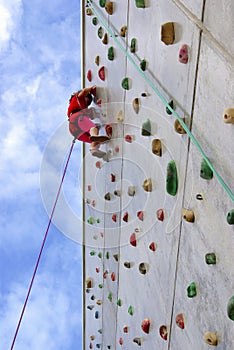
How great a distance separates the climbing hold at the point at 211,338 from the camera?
2111 millimetres

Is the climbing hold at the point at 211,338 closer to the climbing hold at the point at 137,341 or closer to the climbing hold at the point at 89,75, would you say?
the climbing hold at the point at 137,341

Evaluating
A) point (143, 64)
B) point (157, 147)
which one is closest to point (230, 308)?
point (157, 147)

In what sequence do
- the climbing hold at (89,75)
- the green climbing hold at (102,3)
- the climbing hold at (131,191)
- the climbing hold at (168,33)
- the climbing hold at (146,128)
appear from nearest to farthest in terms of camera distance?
the climbing hold at (168,33) < the climbing hold at (146,128) < the climbing hold at (131,191) < the green climbing hold at (102,3) < the climbing hold at (89,75)

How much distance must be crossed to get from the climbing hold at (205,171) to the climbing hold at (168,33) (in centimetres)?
65

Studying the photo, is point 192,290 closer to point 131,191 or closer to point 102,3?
point 131,191

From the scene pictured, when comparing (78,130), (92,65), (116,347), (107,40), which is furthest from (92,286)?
(107,40)

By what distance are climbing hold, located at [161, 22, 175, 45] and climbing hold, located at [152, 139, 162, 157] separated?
52cm

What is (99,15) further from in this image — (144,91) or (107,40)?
(144,91)

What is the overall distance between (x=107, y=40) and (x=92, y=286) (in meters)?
2.40

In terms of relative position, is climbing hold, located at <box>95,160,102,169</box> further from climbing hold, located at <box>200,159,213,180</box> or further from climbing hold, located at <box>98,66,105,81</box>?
climbing hold, located at <box>200,159,213,180</box>

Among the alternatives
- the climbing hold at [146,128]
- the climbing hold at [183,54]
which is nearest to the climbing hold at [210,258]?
the climbing hold at [183,54]

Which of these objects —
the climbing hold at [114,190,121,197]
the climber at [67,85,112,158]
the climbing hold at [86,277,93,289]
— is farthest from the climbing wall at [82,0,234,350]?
the climbing hold at [86,277,93,289]

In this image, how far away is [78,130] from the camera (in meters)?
4.15

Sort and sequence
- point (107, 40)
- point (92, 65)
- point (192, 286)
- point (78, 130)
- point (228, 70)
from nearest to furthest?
point (228, 70) → point (192, 286) → point (107, 40) → point (78, 130) → point (92, 65)
